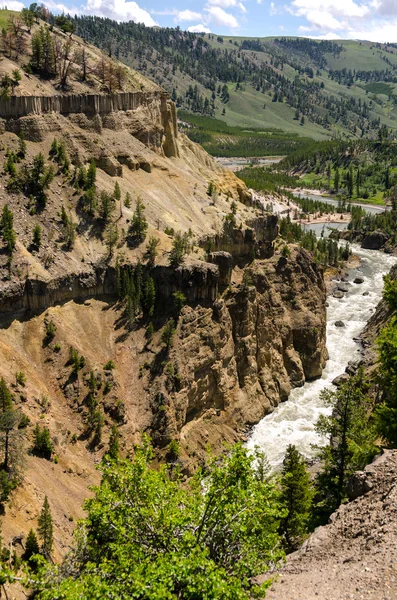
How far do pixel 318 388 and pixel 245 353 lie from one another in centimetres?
1319

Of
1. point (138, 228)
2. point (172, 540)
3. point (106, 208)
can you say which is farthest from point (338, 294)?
point (172, 540)

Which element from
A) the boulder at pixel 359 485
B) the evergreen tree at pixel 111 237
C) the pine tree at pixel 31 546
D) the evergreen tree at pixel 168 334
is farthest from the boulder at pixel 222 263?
the pine tree at pixel 31 546

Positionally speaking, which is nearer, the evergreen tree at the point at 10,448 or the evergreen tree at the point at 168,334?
the evergreen tree at the point at 10,448

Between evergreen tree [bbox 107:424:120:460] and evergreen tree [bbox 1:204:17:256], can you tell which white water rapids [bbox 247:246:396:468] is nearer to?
evergreen tree [bbox 107:424:120:460]

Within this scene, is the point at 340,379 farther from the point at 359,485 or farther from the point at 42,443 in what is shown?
the point at 359,485

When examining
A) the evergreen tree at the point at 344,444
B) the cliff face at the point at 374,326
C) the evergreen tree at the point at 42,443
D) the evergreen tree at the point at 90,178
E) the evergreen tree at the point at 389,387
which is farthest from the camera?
the cliff face at the point at 374,326

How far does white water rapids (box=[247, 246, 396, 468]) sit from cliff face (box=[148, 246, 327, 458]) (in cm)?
154

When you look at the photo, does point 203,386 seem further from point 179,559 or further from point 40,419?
point 179,559

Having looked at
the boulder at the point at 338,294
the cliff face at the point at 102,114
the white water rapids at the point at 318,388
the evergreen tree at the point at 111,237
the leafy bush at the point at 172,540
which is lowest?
the white water rapids at the point at 318,388

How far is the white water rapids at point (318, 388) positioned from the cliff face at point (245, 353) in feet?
5.04

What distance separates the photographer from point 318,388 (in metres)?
68.3

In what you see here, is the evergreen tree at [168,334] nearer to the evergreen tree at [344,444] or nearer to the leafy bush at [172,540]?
the evergreen tree at [344,444]

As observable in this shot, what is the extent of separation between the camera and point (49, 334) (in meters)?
49.1

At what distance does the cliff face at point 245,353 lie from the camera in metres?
53.2
